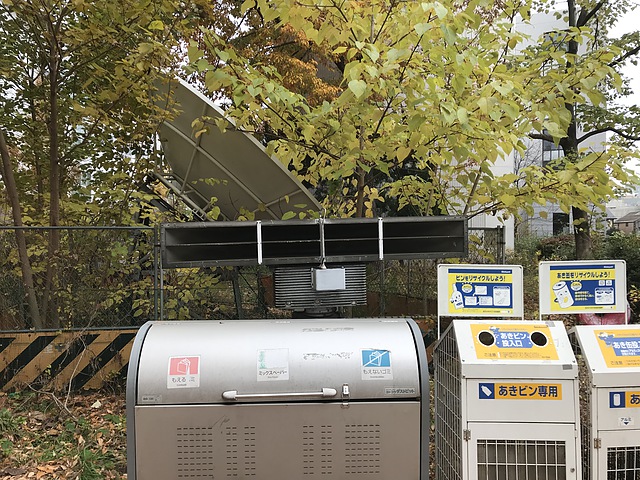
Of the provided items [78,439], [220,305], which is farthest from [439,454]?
[220,305]

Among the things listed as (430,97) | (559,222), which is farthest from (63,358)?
(559,222)

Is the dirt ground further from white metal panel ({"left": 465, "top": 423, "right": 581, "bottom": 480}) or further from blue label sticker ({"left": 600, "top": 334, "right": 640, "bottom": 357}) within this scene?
blue label sticker ({"left": 600, "top": 334, "right": 640, "bottom": 357})

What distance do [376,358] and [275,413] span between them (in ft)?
2.00

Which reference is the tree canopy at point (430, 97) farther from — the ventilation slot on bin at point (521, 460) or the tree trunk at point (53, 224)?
the tree trunk at point (53, 224)

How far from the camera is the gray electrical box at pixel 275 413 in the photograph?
8.89 feet

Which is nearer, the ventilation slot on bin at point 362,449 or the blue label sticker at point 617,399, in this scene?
the ventilation slot on bin at point 362,449

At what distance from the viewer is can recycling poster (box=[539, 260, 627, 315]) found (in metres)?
3.47

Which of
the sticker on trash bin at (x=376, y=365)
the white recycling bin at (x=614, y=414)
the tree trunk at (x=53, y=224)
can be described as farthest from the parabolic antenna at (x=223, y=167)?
the white recycling bin at (x=614, y=414)

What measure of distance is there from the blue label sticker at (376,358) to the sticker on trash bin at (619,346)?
1284mm

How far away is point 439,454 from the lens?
3414mm

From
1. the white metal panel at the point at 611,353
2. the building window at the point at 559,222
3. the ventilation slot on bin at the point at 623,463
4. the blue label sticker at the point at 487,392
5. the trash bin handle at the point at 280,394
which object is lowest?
the ventilation slot on bin at the point at 623,463

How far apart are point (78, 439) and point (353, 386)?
2923 mm

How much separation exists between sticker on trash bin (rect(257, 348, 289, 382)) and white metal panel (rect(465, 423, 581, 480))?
1.10 metres

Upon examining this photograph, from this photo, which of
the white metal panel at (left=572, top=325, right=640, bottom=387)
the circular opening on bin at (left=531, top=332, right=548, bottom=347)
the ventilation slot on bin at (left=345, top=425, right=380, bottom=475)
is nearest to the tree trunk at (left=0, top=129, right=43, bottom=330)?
the ventilation slot on bin at (left=345, top=425, right=380, bottom=475)
